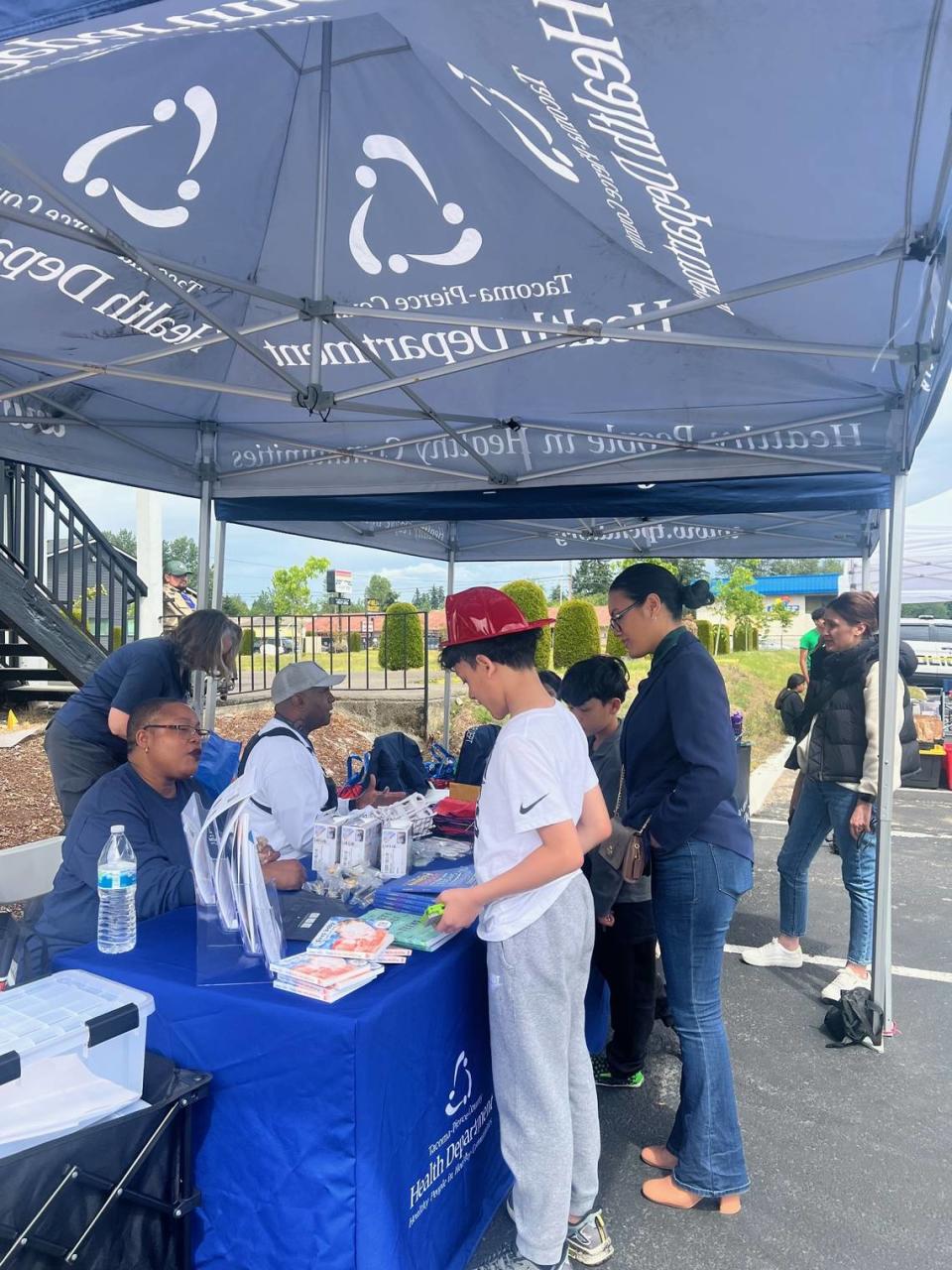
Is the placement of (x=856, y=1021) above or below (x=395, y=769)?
below

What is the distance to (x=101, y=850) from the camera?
2.14 meters

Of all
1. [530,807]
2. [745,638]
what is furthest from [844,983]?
[745,638]

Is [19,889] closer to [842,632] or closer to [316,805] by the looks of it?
[316,805]

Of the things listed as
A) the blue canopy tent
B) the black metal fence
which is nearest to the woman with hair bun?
the blue canopy tent

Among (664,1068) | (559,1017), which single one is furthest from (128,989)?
(664,1068)

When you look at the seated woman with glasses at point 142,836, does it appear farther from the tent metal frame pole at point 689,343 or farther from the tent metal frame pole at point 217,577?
the tent metal frame pole at point 217,577

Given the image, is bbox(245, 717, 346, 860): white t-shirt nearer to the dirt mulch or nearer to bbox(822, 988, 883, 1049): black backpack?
bbox(822, 988, 883, 1049): black backpack

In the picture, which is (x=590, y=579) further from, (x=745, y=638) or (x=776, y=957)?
(x=776, y=957)

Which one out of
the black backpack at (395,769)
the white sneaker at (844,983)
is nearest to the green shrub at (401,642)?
the black backpack at (395,769)

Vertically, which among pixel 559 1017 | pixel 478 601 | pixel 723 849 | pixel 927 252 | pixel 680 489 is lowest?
pixel 559 1017

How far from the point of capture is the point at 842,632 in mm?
3863

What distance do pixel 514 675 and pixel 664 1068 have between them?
81.7 inches

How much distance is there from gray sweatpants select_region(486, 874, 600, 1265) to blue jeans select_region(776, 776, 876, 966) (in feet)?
7.43

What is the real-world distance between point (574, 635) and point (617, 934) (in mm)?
11692
